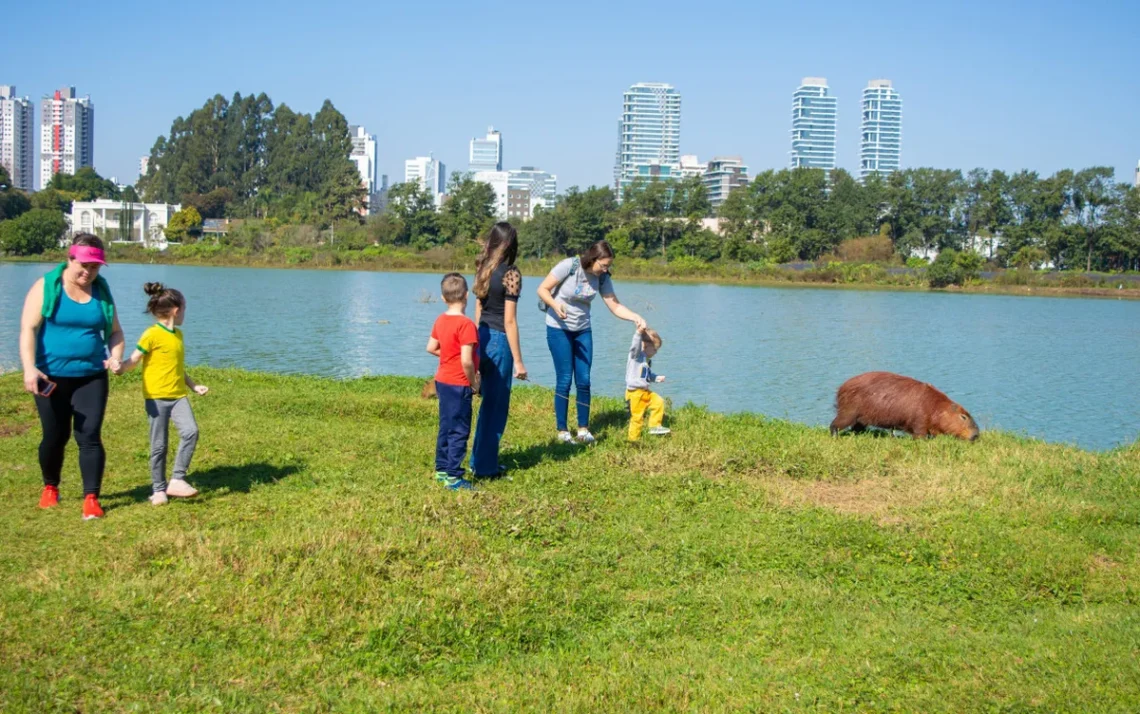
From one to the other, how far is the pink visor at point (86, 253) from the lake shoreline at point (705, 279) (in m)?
54.8

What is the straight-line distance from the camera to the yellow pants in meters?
8.95

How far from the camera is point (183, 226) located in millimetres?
91688

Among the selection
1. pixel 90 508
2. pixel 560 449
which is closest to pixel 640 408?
pixel 560 449

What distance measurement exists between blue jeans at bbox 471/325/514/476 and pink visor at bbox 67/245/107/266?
8.57ft

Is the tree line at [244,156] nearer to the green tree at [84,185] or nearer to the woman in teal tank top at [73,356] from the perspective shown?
the green tree at [84,185]

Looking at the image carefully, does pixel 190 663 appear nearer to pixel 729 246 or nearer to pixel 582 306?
pixel 582 306

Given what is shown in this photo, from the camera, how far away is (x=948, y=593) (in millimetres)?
5457

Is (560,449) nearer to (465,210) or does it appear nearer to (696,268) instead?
(696,268)

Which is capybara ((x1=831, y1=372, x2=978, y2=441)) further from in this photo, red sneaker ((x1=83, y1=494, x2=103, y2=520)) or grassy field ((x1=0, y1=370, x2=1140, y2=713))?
red sneaker ((x1=83, y1=494, x2=103, y2=520))

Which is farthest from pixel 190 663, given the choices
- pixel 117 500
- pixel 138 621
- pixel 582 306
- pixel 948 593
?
pixel 582 306

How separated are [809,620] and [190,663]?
2.97m

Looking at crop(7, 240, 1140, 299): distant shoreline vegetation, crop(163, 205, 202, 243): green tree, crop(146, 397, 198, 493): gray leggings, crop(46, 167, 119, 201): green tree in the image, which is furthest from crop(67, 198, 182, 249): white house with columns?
crop(146, 397, 198, 493): gray leggings

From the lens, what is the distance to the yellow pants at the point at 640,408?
8945 millimetres

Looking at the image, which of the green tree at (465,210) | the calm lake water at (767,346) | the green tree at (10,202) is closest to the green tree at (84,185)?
the green tree at (10,202)
